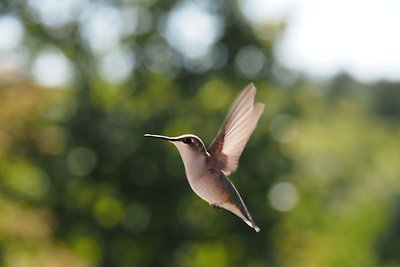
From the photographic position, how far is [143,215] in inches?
320

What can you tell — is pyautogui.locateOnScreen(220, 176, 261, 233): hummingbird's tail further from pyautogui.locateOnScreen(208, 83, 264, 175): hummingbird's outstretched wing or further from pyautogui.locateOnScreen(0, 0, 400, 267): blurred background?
pyautogui.locateOnScreen(0, 0, 400, 267): blurred background

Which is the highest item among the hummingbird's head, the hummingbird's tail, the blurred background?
the hummingbird's head

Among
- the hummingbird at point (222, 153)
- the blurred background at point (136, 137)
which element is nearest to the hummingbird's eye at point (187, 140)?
the hummingbird at point (222, 153)

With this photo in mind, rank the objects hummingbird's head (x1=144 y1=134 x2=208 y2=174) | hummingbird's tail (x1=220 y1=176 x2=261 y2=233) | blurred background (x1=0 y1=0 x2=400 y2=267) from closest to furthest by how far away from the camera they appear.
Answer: hummingbird's head (x1=144 y1=134 x2=208 y2=174)
hummingbird's tail (x1=220 y1=176 x2=261 y2=233)
blurred background (x1=0 y1=0 x2=400 y2=267)

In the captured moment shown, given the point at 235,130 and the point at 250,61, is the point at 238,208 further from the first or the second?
the point at 250,61

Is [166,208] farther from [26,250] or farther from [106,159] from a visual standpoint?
[26,250]

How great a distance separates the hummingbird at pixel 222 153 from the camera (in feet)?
4.31

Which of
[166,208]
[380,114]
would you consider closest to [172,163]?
[166,208]

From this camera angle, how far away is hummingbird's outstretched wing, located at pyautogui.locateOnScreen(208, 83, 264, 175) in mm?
1315

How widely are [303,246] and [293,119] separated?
4.23 feet

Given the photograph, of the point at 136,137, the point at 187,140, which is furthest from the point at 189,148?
the point at 136,137

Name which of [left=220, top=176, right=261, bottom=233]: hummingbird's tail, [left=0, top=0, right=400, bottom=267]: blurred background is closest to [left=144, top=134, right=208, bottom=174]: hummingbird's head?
[left=220, top=176, right=261, bottom=233]: hummingbird's tail

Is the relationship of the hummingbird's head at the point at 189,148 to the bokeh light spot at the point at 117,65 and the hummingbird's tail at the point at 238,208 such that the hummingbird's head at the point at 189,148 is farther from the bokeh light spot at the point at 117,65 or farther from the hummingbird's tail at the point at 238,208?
A: the bokeh light spot at the point at 117,65

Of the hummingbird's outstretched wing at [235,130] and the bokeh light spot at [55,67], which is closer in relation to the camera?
the hummingbird's outstretched wing at [235,130]
